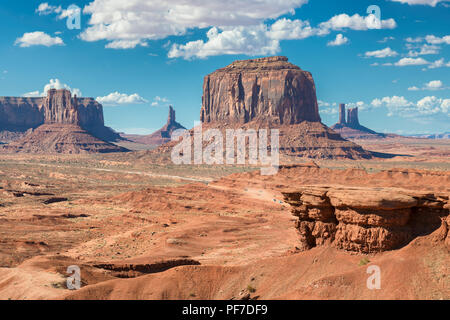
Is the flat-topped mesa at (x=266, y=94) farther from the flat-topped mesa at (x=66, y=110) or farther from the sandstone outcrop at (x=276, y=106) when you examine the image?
the flat-topped mesa at (x=66, y=110)

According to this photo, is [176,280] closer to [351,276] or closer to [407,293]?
[351,276]

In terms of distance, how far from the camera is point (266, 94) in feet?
473

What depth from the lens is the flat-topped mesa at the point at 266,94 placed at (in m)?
143

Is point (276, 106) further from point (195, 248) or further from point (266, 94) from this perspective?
point (195, 248)

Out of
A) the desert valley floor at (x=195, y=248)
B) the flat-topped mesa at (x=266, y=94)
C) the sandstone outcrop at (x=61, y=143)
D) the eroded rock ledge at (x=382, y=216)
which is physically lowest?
the desert valley floor at (x=195, y=248)

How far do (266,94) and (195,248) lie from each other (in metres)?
113

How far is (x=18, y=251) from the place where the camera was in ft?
110

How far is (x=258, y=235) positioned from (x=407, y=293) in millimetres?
22955

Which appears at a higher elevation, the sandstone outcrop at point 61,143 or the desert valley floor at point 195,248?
the sandstone outcrop at point 61,143

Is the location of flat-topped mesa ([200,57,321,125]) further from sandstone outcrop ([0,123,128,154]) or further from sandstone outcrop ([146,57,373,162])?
sandstone outcrop ([0,123,128,154])


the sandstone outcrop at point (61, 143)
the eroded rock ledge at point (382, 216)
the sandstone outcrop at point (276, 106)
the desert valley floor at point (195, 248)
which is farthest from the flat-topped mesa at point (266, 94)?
the eroded rock ledge at point (382, 216)

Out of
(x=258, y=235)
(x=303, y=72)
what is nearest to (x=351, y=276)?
(x=258, y=235)

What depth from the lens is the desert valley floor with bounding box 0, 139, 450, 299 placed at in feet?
58.3

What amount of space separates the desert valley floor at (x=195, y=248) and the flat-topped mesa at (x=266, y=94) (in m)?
60.1
